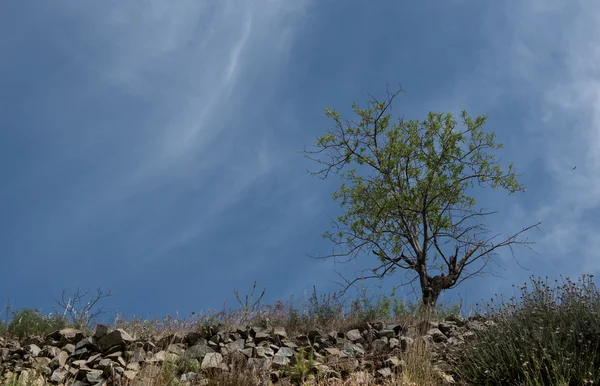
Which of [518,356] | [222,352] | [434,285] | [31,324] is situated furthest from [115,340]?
[434,285]

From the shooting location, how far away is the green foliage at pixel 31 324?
852 cm

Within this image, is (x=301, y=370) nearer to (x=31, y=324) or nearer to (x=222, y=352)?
(x=222, y=352)

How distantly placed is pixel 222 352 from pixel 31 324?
150 inches

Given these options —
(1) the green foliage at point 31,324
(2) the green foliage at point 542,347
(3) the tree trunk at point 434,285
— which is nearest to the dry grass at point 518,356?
(2) the green foliage at point 542,347

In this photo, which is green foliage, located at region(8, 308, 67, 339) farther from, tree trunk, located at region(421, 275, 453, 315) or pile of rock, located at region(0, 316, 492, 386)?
tree trunk, located at region(421, 275, 453, 315)

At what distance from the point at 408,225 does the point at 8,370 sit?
852cm

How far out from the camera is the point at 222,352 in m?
6.67

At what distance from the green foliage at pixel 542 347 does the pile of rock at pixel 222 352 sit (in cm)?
44

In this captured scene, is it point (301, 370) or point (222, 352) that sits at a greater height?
point (222, 352)

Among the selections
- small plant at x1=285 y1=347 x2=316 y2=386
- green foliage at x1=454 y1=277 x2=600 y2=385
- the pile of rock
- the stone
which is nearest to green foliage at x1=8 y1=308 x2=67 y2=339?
the pile of rock

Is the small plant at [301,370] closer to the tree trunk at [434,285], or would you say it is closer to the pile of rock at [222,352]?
the pile of rock at [222,352]

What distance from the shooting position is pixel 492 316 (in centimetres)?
760

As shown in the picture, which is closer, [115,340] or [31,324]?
[115,340]

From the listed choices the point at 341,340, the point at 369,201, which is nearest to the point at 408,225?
the point at 369,201
